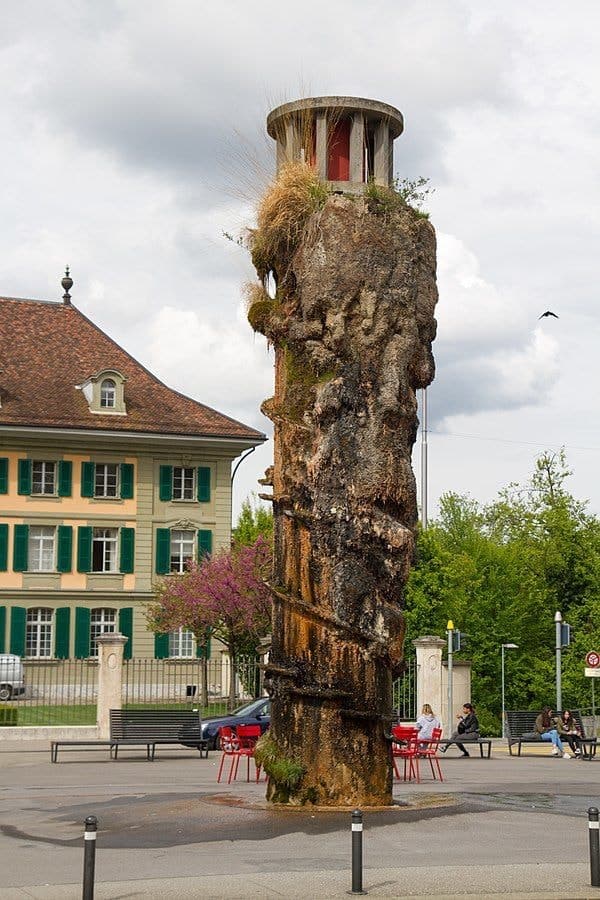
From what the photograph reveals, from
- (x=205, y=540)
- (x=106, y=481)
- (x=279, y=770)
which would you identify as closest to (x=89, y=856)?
(x=279, y=770)

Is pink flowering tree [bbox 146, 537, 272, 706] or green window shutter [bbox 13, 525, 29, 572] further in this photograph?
green window shutter [bbox 13, 525, 29, 572]

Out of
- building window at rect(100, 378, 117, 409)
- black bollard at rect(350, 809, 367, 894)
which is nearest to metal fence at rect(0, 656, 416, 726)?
building window at rect(100, 378, 117, 409)

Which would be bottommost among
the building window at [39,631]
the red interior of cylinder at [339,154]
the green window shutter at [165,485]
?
the building window at [39,631]

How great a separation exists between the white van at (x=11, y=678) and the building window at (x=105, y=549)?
6.50 m

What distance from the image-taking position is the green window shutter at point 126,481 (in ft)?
177

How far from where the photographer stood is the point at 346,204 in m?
16.7

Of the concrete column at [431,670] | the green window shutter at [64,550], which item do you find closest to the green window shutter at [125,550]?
the green window shutter at [64,550]

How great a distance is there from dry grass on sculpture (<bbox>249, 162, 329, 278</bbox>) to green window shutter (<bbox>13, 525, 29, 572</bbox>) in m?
37.0

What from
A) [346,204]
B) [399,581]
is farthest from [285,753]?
[346,204]

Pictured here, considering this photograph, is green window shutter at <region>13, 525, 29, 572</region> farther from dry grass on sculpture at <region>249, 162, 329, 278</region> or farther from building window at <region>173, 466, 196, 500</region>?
dry grass on sculpture at <region>249, 162, 329, 278</region>

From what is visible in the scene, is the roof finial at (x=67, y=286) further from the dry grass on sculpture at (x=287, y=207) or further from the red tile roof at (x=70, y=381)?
the dry grass on sculpture at (x=287, y=207)

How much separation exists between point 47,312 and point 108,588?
13.1 meters

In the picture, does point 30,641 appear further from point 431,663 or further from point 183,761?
point 183,761

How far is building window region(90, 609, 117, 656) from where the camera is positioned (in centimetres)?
5356
